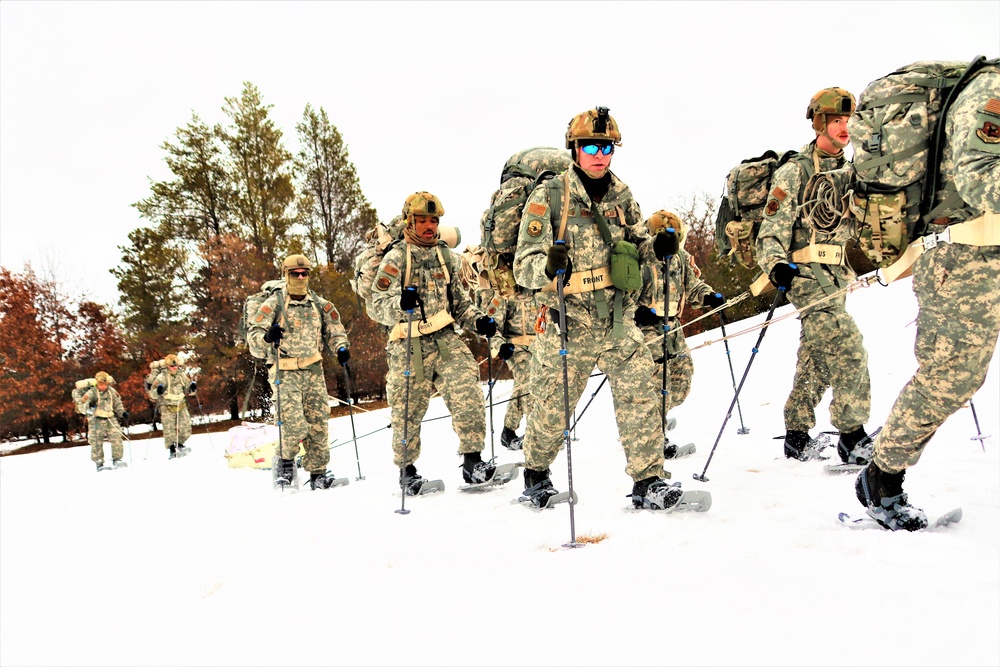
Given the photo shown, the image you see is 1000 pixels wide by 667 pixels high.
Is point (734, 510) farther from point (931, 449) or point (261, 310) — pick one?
Answer: point (261, 310)

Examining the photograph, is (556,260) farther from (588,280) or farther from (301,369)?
(301,369)

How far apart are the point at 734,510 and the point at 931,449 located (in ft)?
8.06

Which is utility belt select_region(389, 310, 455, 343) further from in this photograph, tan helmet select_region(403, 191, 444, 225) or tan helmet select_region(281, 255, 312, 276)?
tan helmet select_region(281, 255, 312, 276)

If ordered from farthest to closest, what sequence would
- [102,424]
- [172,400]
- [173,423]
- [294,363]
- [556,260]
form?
[173,423] < [172,400] < [102,424] < [294,363] < [556,260]

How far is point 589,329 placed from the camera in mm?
4562

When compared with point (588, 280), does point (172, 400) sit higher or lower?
lower

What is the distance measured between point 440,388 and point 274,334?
7.74 feet

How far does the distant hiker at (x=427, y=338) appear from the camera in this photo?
6.09 metres

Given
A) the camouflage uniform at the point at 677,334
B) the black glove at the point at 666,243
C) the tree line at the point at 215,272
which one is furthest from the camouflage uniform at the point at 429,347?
the tree line at the point at 215,272

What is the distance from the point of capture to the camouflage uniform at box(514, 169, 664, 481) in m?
4.34

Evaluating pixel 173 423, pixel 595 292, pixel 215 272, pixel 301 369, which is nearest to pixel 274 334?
pixel 301 369

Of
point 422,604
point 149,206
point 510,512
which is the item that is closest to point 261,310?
point 510,512

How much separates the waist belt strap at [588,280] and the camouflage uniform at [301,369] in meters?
4.17

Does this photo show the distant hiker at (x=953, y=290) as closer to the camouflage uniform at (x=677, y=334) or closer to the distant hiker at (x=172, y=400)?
the camouflage uniform at (x=677, y=334)
